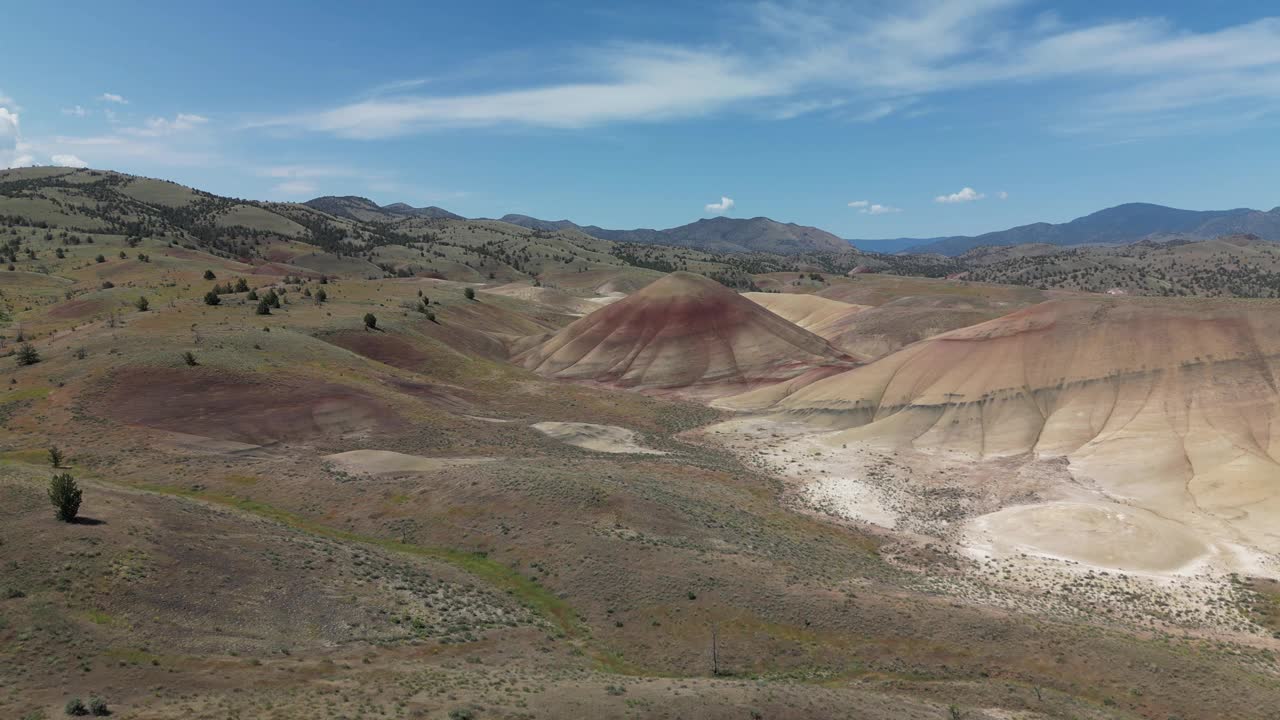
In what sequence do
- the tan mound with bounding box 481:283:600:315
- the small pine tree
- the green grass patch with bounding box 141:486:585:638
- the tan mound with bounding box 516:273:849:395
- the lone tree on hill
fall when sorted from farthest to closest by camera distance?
the tan mound with bounding box 481:283:600:315 → the tan mound with bounding box 516:273:849:395 → the small pine tree → the green grass patch with bounding box 141:486:585:638 → the lone tree on hill

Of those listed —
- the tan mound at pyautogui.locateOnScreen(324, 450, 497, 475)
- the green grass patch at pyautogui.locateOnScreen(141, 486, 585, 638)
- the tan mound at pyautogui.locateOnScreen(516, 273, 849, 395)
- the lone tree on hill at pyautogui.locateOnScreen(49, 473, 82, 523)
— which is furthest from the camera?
the tan mound at pyautogui.locateOnScreen(516, 273, 849, 395)

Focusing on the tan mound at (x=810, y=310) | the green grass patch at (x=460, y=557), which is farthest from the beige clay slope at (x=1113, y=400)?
the tan mound at (x=810, y=310)

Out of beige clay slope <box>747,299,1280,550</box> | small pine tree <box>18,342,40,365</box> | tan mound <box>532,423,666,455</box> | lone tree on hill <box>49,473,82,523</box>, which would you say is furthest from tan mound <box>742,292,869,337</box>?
lone tree on hill <box>49,473,82,523</box>

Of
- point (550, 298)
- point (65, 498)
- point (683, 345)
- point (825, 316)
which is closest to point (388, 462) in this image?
point (65, 498)

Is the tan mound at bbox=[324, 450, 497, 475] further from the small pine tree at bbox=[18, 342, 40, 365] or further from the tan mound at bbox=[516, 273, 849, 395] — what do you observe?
the tan mound at bbox=[516, 273, 849, 395]

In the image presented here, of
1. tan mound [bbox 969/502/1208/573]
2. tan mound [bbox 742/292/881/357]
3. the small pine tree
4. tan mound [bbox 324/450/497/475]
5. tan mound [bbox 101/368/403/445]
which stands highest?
tan mound [bbox 742/292/881/357]

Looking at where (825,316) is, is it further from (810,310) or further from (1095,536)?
(1095,536)

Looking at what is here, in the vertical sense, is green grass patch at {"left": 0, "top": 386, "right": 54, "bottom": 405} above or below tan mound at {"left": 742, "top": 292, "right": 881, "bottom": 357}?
below
